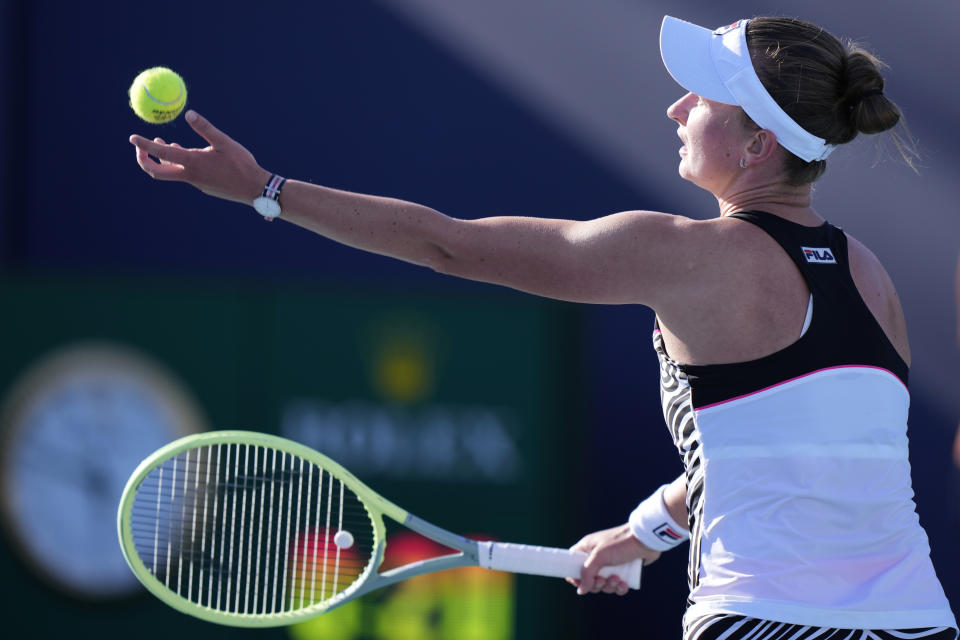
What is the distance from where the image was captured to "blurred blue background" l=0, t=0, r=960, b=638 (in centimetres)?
377

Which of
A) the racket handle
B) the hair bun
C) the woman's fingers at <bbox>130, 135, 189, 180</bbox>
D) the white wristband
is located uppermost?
the hair bun

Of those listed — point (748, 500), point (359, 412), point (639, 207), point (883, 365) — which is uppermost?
point (639, 207)

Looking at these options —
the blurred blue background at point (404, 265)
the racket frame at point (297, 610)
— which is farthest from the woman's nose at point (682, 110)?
the blurred blue background at point (404, 265)

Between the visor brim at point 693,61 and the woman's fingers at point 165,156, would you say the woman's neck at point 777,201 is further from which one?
the woman's fingers at point 165,156

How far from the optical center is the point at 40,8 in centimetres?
538

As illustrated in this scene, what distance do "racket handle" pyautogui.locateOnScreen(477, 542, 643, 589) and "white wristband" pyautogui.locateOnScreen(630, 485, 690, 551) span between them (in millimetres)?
62

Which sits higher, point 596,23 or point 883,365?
point 596,23

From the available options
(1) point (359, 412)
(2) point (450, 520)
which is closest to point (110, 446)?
(1) point (359, 412)

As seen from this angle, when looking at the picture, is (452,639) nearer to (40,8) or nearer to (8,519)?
(8,519)

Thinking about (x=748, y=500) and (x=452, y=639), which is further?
(x=452, y=639)

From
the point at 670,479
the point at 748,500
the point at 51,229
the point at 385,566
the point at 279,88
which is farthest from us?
the point at 51,229

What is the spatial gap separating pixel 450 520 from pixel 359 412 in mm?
421

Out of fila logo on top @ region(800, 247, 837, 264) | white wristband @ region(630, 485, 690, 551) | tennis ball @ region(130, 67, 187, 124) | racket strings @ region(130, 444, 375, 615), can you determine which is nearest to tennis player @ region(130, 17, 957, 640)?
fila logo on top @ region(800, 247, 837, 264)

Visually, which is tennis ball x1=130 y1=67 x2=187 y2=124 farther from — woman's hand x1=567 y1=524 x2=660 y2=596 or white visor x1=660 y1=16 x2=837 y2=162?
woman's hand x1=567 y1=524 x2=660 y2=596
